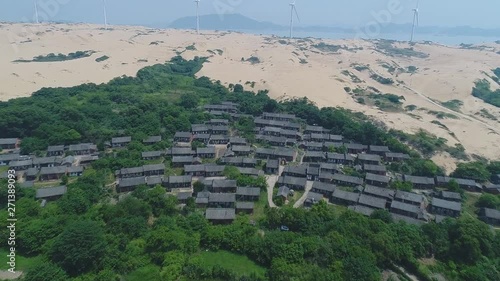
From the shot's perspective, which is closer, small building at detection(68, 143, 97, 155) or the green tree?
the green tree

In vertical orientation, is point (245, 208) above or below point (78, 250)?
below

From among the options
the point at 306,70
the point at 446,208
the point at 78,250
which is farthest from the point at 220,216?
the point at 306,70

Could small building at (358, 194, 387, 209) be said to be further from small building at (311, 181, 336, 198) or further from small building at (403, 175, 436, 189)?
small building at (403, 175, 436, 189)

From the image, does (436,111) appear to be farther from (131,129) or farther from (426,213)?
(131,129)

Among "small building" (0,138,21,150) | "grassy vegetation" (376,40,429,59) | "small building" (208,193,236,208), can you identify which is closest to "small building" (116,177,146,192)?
"small building" (208,193,236,208)

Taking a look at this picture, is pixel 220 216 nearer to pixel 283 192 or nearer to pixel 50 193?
pixel 283 192

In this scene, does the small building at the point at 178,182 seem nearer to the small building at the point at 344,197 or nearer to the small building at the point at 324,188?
the small building at the point at 324,188

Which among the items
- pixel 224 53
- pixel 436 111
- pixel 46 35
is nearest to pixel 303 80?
pixel 436 111
